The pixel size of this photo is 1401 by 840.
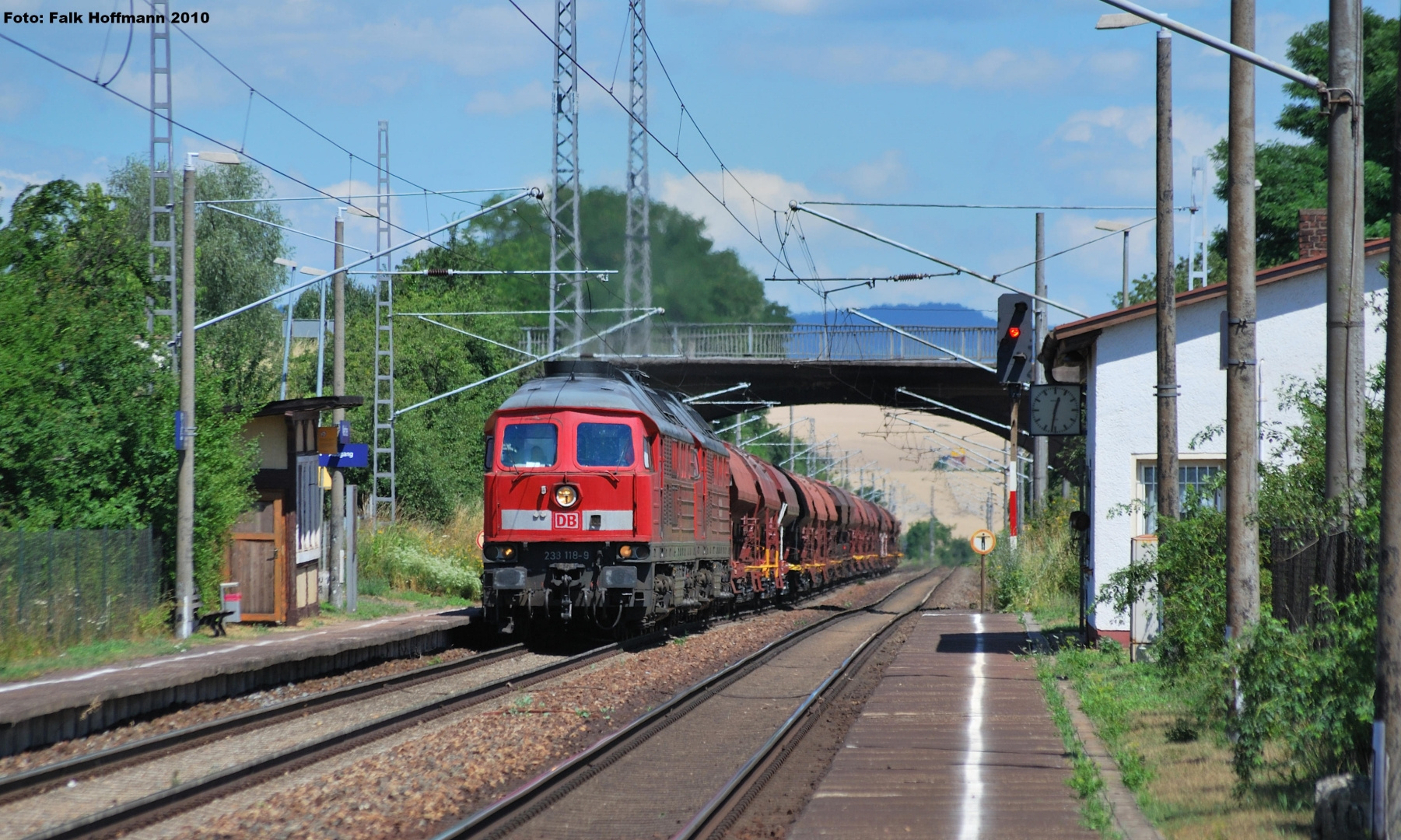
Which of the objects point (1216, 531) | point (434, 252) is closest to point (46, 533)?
point (1216, 531)

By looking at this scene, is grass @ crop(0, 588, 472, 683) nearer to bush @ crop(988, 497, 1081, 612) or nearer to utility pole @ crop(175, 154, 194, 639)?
utility pole @ crop(175, 154, 194, 639)

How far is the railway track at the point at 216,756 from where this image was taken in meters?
9.52

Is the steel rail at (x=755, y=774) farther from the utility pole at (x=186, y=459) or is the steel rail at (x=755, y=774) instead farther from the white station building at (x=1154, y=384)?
the utility pole at (x=186, y=459)

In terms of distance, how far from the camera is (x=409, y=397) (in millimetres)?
47625

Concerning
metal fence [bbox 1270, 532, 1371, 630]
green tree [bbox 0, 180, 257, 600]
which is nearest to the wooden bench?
green tree [bbox 0, 180, 257, 600]

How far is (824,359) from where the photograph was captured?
155 feet

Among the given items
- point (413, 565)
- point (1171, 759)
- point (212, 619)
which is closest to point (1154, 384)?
point (1171, 759)

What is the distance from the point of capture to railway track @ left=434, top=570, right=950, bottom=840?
915 cm

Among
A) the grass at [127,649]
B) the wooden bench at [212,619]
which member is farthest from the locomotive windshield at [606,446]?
the wooden bench at [212,619]

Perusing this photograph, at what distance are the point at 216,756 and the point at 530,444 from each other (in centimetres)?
867

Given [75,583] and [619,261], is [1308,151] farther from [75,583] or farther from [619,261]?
[75,583]

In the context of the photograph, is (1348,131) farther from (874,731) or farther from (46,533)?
(46,533)

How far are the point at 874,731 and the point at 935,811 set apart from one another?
3.74 meters

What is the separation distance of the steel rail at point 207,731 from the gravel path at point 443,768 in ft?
5.14
